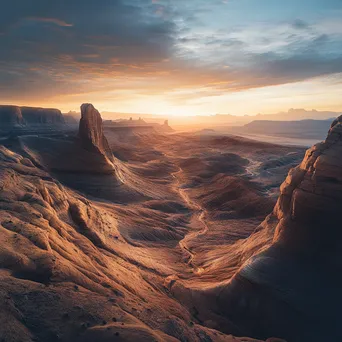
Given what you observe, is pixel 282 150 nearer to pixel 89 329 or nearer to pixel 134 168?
pixel 134 168

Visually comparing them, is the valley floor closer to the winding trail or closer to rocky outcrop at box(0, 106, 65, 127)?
the winding trail

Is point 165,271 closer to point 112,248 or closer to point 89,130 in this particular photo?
point 112,248

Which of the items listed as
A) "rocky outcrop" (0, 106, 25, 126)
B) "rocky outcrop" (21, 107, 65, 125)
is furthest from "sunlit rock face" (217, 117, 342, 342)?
"rocky outcrop" (21, 107, 65, 125)

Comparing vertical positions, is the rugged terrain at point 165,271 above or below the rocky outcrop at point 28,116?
below

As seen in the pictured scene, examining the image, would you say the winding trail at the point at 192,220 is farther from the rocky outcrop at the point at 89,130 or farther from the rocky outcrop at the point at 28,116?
the rocky outcrop at the point at 28,116

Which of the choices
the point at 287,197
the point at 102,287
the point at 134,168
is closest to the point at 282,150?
the point at 134,168

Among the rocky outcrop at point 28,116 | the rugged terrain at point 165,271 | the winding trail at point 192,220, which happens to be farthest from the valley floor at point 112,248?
the rocky outcrop at point 28,116

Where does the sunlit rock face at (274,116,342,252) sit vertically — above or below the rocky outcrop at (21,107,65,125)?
below
